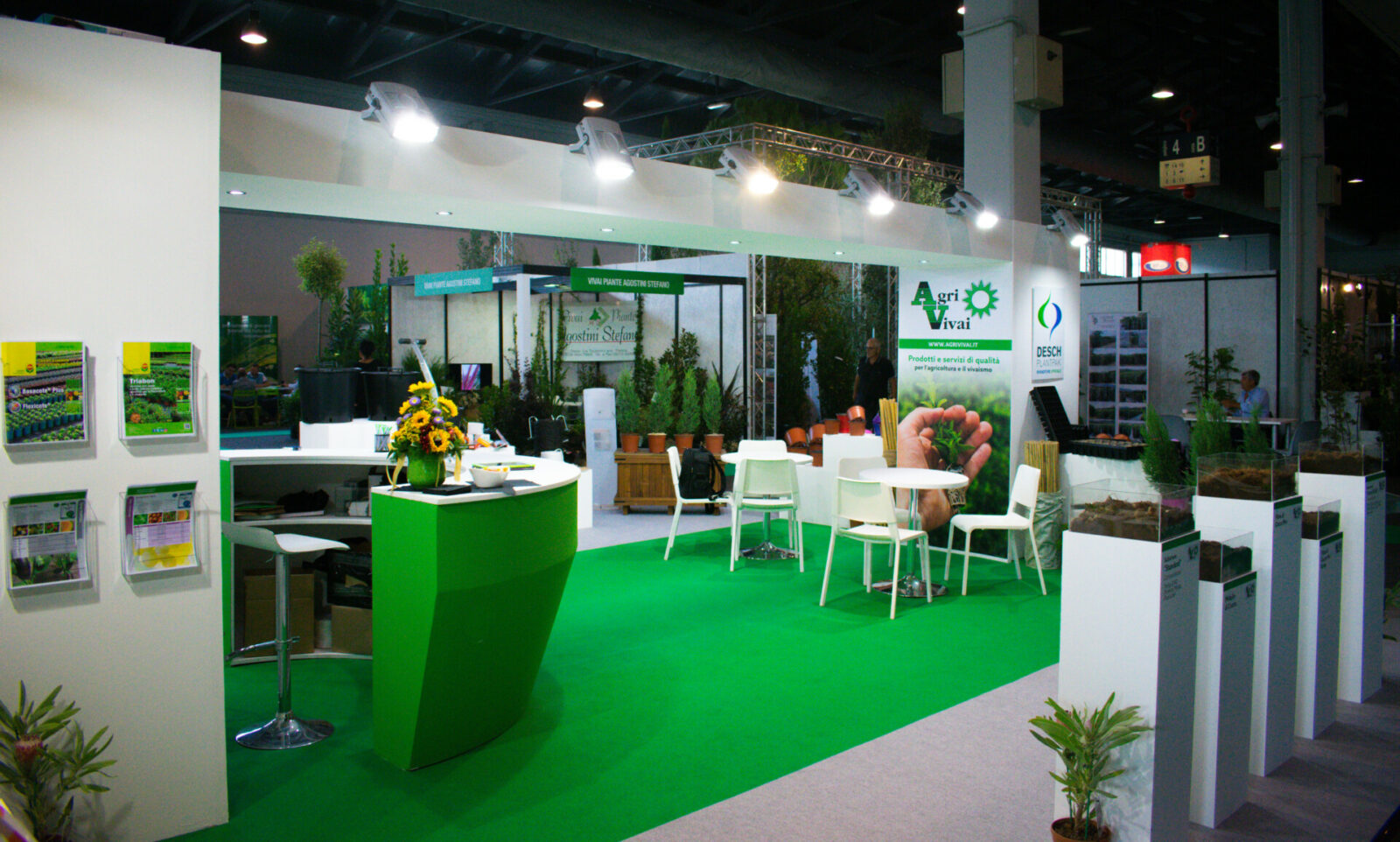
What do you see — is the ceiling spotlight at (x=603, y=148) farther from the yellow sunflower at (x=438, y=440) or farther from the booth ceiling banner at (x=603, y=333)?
the booth ceiling banner at (x=603, y=333)

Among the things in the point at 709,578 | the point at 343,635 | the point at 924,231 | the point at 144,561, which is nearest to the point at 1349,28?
the point at 924,231

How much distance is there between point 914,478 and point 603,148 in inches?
119

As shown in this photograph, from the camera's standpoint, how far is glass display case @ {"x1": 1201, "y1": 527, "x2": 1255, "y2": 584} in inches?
Answer: 123

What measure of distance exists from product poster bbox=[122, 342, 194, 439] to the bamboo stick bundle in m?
5.93

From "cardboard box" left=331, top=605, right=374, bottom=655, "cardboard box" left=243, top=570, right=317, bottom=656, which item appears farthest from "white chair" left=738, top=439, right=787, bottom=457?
"cardboard box" left=243, top=570, right=317, bottom=656

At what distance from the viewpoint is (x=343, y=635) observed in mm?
4980

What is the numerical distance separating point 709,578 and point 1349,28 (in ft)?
37.9

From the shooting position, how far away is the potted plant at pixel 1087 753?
2799mm

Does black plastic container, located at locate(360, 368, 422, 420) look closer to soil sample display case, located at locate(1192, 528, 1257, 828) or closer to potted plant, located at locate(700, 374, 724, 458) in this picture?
potted plant, located at locate(700, 374, 724, 458)

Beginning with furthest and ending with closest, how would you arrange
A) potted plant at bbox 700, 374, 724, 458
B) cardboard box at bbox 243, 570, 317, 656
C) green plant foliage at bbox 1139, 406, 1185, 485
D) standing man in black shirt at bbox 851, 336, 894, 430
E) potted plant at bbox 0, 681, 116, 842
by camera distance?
potted plant at bbox 700, 374, 724, 458, standing man in black shirt at bbox 851, 336, 894, 430, green plant foliage at bbox 1139, 406, 1185, 485, cardboard box at bbox 243, 570, 317, 656, potted plant at bbox 0, 681, 116, 842

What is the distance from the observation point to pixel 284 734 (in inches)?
152

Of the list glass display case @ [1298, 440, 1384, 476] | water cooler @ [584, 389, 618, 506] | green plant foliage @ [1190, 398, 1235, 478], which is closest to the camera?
glass display case @ [1298, 440, 1384, 476]

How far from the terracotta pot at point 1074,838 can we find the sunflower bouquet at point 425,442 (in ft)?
8.17

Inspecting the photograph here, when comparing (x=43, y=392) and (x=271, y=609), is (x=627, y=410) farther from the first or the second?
(x=43, y=392)
